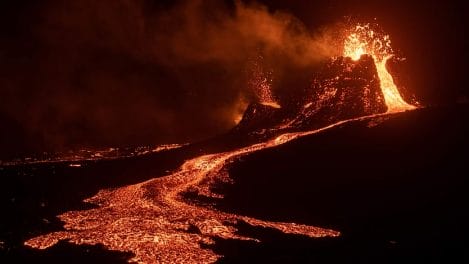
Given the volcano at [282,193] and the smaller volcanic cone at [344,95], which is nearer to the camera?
the volcano at [282,193]

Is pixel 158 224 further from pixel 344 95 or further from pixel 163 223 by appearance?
pixel 344 95

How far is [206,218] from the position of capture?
15031 mm

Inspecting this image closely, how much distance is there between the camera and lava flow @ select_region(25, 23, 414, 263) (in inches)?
486

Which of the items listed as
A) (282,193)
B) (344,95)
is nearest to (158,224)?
(282,193)

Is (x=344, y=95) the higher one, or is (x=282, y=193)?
(x=344, y=95)

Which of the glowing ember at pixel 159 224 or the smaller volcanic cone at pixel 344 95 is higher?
the smaller volcanic cone at pixel 344 95

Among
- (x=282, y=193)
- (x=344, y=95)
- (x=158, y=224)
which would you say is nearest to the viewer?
(x=158, y=224)

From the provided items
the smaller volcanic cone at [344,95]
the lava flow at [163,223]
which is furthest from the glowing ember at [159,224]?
the smaller volcanic cone at [344,95]

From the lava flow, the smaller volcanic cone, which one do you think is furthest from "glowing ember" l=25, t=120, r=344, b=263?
the smaller volcanic cone

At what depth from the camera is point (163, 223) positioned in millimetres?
14664

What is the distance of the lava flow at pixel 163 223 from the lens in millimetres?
12336

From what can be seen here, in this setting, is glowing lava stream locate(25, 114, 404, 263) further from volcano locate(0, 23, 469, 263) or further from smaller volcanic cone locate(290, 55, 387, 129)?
smaller volcanic cone locate(290, 55, 387, 129)

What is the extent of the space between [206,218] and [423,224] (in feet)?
17.9

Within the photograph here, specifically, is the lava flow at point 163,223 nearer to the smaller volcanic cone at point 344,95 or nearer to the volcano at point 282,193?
the volcano at point 282,193
